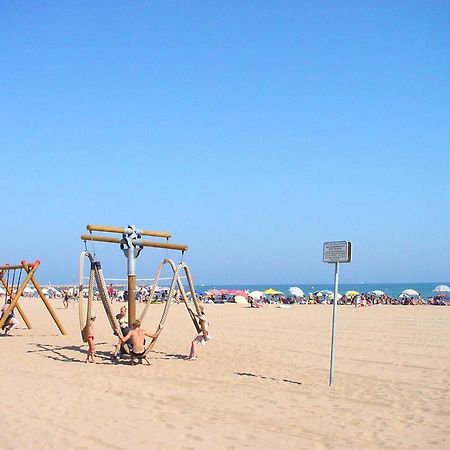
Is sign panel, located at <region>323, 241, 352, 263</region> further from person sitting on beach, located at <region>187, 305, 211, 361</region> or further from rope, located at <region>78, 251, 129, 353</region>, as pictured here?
rope, located at <region>78, 251, 129, 353</region>

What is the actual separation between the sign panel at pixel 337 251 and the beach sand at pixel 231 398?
1898mm

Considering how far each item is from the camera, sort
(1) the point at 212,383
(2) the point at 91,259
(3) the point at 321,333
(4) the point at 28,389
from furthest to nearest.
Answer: (3) the point at 321,333 → (2) the point at 91,259 → (1) the point at 212,383 → (4) the point at 28,389

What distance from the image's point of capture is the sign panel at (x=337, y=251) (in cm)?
845

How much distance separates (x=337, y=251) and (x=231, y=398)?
8.81ft

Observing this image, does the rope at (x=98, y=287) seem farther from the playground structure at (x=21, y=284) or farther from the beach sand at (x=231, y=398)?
the playground structure at (x=21, y=284)

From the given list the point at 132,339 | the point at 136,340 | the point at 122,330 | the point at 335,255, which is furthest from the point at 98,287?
the point at 335,255

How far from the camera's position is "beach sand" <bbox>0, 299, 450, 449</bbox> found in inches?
228

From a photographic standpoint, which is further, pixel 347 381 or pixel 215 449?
pixel 347 381

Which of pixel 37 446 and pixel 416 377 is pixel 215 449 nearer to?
pixel 37 446

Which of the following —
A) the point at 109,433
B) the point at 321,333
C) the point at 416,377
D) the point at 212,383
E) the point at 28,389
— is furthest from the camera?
the point at 321,333

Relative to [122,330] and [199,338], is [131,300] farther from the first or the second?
[199,338]

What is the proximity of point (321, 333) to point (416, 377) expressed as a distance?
7924 mm

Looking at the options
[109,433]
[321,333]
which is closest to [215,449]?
[109,433]

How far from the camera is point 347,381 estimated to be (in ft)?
29.6
